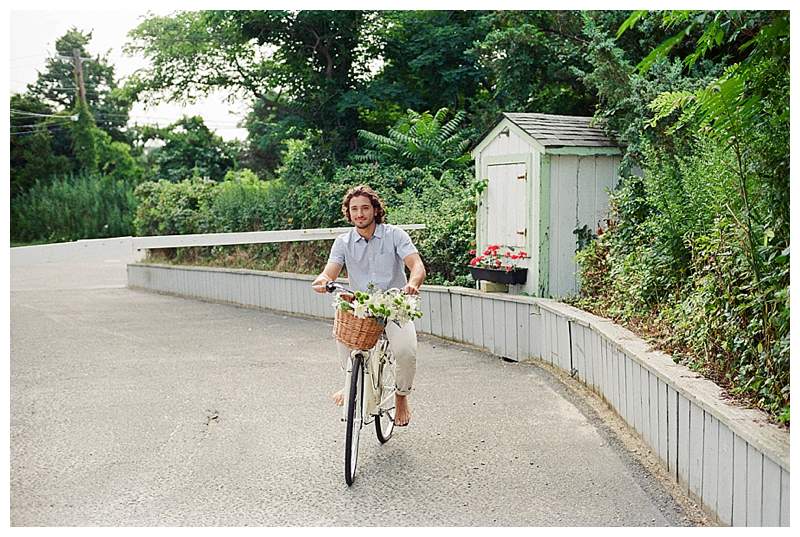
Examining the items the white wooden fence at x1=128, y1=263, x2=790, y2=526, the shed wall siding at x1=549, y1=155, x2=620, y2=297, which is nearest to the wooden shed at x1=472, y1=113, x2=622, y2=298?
the shed wall siding at x1=549, y1=155, x2=620, y2=297

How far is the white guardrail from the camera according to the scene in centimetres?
1034

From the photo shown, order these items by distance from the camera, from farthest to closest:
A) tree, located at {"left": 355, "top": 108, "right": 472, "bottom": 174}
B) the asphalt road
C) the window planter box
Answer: tree, located at {"left": 355, "top": 108, "right": 472, "bottom": 174}, the window planter box, the asphalt road

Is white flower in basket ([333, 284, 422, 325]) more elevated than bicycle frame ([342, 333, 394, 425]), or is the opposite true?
white flower in basket ([333, 284, 422, 325])

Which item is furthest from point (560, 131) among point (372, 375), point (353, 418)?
point (353, 418)

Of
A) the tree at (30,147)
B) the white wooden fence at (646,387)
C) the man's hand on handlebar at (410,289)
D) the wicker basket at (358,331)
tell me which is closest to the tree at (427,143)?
the white wooden fence at (646,387)

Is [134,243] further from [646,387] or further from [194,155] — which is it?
[194,155]

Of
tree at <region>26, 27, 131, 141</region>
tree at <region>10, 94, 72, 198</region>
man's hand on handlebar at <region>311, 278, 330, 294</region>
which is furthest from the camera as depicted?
tree at <region>26, 27, 131, 141</region>

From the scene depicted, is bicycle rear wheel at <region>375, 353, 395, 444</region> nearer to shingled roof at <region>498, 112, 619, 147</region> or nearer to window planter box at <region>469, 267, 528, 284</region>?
window planter box at <region>469, 267, 528, 284</region>

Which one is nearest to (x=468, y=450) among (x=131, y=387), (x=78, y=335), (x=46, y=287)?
(x=131, y=387)

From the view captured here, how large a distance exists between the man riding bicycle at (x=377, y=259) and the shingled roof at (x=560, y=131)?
3963 millimetres

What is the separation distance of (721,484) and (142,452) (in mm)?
3300

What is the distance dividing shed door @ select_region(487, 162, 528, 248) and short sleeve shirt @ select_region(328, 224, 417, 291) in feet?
13.6

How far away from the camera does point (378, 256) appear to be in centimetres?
580
